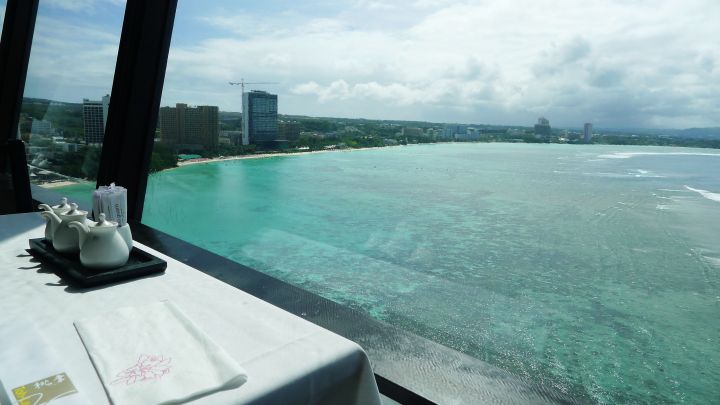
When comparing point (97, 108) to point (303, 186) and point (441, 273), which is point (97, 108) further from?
point (303, 186)

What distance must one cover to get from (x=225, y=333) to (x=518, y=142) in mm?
4454

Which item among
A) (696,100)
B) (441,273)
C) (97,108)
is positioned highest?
(696,100)

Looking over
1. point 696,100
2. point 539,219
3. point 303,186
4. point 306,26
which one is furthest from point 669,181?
point 303,186

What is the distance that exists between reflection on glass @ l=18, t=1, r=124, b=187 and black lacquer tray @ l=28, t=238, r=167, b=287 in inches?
69.6

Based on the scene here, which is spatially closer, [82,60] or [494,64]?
[82,60]

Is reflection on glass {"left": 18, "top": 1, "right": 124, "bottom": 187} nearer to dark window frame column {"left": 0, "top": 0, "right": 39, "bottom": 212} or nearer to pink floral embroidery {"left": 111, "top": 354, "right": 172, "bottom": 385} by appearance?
dark window frame column {"left": 0, "top": 0, "right": 39, "bottom": 212}

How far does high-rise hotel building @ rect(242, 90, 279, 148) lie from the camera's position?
344 centimetres

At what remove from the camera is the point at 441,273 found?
185 inches

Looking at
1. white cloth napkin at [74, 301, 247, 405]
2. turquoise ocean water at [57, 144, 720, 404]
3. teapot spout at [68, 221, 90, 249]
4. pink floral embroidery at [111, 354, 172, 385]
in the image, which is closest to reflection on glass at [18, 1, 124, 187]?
turquoise ocean water at [57, 144, 720, 404]

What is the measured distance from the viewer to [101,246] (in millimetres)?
824

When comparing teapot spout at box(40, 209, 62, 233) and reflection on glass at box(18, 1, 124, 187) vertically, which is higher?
reflection on glass at box(18, 1, 124, 187)

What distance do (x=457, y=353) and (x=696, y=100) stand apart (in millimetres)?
2388

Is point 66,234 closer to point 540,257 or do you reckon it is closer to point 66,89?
point 66,89

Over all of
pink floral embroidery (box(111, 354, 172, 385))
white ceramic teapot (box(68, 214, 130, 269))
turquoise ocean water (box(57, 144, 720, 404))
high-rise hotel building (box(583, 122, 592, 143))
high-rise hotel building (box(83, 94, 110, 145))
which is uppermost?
high-rise hotel building (box(583, 122, 592, 143))
